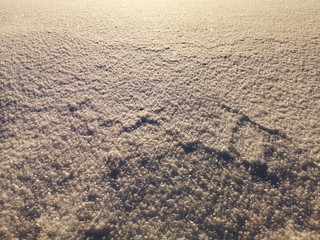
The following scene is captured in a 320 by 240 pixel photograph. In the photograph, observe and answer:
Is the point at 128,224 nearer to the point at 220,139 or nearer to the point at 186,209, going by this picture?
the point at 186,209

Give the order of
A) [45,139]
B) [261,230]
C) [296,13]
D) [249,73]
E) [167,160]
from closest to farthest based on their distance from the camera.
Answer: [261,230] → [167,160] → [45,139] → [249,73] → [296,13]

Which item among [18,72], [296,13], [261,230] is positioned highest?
[296,13]

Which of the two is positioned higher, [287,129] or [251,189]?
[287,129]

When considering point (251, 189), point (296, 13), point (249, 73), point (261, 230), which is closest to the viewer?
point (261, 230)

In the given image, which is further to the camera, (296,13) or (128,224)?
(296,13)

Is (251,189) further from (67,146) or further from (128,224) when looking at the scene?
(67,146)

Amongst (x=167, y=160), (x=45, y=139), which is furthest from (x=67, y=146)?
(x=167, y=160)
